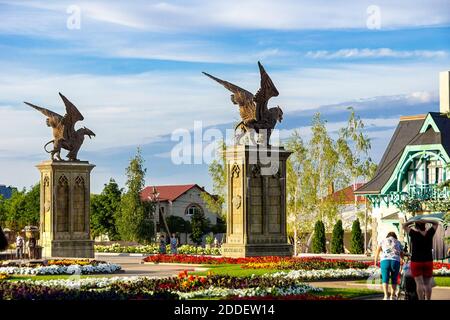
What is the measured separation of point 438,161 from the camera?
44.3 meters

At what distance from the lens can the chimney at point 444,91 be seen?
4753 cm

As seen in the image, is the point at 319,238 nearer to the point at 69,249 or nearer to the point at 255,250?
the point at 69,249

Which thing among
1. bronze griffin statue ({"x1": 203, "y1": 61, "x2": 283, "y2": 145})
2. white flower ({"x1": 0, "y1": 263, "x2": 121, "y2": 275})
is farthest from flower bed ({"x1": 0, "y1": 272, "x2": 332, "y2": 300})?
bronze griffin statue ({"x1": 203, "y1": 61, "x2": 283, "y2": 145})

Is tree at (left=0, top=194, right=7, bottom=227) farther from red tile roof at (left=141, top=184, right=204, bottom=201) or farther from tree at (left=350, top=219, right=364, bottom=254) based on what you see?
tree at (left=350, top=219, right=364, bottom=254)

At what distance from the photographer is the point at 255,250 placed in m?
37.9

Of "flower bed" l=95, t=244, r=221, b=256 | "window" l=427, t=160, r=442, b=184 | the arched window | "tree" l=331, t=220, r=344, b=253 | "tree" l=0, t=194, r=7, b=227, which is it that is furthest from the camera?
the arched window

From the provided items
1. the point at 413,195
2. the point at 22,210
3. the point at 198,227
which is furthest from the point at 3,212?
the point at 413,195

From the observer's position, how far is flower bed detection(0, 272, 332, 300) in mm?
19541

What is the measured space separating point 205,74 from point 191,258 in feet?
24.7

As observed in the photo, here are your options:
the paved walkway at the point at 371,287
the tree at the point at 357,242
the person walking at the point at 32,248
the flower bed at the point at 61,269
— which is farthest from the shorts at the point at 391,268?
the tree at the point at 357,242

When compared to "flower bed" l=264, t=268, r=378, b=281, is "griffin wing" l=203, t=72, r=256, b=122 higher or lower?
higher

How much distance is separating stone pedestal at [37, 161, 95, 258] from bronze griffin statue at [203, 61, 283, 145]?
386 inches
